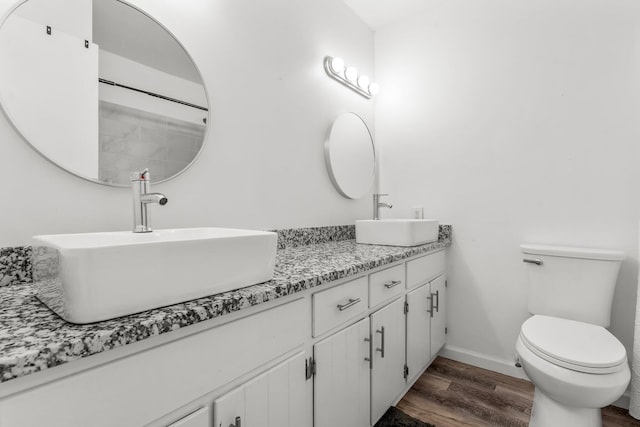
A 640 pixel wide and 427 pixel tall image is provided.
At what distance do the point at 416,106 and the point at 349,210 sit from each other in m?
0.88

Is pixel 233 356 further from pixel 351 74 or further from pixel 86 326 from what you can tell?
pixel 351 74

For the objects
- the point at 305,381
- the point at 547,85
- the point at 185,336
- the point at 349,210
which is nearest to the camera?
the point at 185,336

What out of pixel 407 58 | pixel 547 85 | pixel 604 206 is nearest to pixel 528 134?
pixel 547 85

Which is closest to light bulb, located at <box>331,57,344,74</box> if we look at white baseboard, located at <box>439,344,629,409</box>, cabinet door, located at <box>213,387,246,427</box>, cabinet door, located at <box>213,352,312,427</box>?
cabinet door, located at <box>213,352,312,427</box>

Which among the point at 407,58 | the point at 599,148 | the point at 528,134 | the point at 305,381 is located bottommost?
the point at 305,381

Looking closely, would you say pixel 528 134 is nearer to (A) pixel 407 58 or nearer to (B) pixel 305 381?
(A) pixel 407 58

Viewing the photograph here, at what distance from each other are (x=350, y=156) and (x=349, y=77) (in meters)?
0.50

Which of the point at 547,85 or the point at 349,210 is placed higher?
the point at 547,85

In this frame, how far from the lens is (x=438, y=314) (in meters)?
2.01

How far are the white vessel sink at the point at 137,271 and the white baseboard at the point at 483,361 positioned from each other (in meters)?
1.79

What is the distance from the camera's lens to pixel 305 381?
3.20 feet

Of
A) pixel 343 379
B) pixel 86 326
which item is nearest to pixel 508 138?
pixel 343 379

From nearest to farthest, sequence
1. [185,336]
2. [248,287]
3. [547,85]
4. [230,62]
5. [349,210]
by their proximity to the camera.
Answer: [185,336]
[248,287]
[230,62]
[547,85]
[349,210]

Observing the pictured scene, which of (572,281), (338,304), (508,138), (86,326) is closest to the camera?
(86,326)
